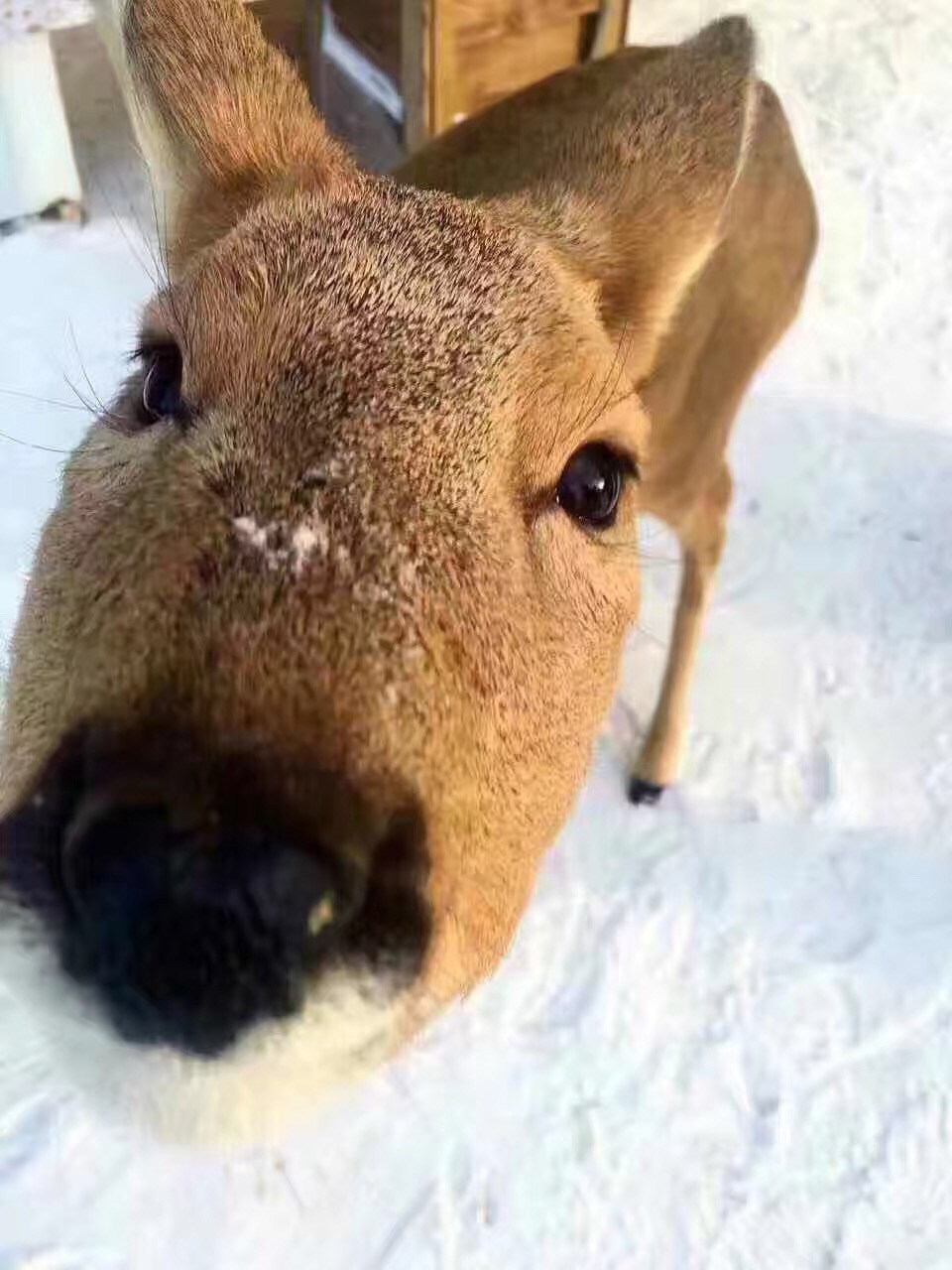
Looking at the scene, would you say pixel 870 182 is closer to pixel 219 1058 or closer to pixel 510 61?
pixel 510 61

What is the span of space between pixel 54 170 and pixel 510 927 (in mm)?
4016

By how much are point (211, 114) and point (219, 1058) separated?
5.33 ft

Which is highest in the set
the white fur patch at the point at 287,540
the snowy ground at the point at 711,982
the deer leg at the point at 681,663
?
the white fur patch at the point at 287,540

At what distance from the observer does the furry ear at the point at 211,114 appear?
1.98 metres

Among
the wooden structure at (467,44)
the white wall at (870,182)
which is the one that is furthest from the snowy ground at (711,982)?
the wooden structure at (467,44)

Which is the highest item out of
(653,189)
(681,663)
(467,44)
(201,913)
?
(201,913)

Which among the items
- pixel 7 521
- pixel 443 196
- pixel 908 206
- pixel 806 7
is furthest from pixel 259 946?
pixel 806 7

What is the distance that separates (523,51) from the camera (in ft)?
14.3

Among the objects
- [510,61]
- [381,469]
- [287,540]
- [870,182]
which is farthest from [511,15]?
[287,540]

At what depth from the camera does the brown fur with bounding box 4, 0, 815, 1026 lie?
1119 millimetres

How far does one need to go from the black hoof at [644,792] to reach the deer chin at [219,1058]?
2.21 m

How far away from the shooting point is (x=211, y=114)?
1995mm

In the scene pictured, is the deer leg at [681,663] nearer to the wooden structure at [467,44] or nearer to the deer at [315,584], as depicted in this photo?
the deer at [315,584]

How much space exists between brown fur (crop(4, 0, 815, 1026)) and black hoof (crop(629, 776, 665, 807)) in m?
1.46
